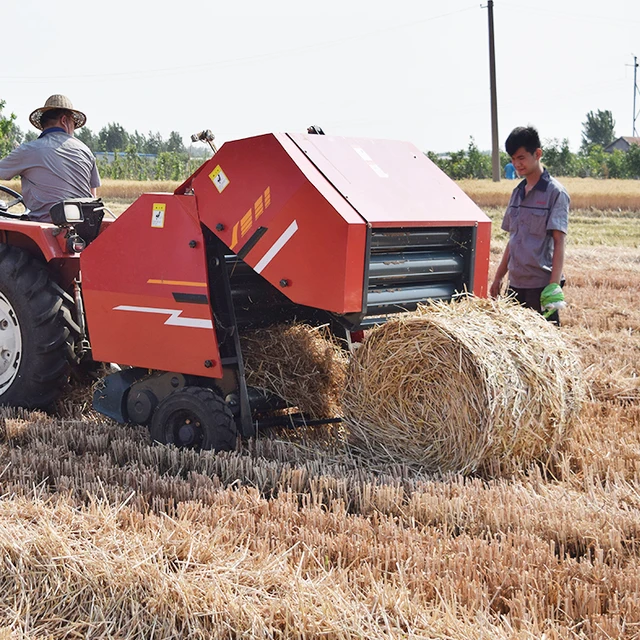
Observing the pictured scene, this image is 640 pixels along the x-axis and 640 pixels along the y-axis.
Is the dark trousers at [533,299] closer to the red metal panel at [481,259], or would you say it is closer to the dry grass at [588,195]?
the red metal panel at [481,259]

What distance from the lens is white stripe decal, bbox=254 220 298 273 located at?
3672mm

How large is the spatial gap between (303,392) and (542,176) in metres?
1.89

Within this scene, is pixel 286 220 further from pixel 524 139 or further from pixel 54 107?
pixel 54 107

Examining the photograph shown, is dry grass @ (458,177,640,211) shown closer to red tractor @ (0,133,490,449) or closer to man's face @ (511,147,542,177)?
man's face @ (511,147,542,177)

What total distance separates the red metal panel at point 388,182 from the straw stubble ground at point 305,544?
1.16m

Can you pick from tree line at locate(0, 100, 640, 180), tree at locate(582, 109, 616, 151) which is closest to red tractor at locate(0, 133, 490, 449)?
tree line at locate(0, 100, 640, 180)

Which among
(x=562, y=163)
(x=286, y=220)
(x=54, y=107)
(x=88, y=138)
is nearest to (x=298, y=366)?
(x=286, y=220)

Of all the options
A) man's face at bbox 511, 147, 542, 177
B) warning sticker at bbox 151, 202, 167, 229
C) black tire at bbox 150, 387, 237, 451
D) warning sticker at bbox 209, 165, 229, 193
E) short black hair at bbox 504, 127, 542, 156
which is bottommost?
black tire at bbox 150, 387, 237, 451

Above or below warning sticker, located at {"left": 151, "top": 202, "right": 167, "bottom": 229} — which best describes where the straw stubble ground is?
below

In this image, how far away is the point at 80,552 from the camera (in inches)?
107

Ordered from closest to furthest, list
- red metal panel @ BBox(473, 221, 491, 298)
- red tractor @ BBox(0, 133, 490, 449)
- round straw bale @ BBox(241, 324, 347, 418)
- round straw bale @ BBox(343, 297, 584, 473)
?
round straw bale @ BBox(343, 297, 584, 473) < red tractor @ BBox(0, 133, 490, 449) < red metal panel @ BBox(473, 221, 491, 298) < round straw bale @ BBox(241, 324, 347, 418)

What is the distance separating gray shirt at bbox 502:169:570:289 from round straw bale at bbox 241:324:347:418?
1.22 metres

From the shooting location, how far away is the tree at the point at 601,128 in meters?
71.2

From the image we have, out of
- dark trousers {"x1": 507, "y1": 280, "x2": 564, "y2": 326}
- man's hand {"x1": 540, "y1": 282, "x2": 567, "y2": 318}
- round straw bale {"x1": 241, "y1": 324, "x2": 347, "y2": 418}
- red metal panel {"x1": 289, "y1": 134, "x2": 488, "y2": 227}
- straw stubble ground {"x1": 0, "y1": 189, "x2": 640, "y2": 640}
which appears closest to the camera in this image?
straw stubble ground {"x1": 0, "y1": 189, "x2": 640, "y2": 640}
